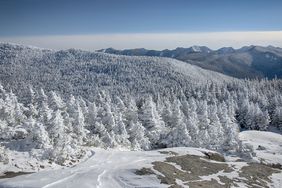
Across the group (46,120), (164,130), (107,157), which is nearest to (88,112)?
(164,130)

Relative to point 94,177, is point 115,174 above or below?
below

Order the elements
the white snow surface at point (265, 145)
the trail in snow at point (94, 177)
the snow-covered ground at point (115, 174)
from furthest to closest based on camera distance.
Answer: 1. the white snow surface at point (265, 145)
2. the snow-covered ground at point (115, 174)
3. the trail in snow at point (94, 177)

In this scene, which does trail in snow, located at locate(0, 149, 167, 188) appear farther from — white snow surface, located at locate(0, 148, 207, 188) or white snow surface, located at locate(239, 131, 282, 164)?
white snow surface, located at locate(239, 131, 282, 164)

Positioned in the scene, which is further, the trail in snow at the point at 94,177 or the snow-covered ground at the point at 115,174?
the snow-covered ground at the point at 115,174

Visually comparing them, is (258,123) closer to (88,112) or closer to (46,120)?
(88,112)

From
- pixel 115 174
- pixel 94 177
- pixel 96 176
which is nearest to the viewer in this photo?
pixel 94 177

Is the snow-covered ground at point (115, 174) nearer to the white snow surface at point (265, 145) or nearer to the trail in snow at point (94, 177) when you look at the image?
the trail in snow at point (94, 177)

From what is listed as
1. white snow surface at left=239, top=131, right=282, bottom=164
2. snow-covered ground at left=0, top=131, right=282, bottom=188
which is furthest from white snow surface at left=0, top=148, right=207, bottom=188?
white snow surface at left=239, top=131, right=282, bottom=164

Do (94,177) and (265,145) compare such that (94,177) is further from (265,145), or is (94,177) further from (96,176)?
(265,145)

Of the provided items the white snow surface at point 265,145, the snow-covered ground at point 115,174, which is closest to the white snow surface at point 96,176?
the snow-covered ground at point 115,174

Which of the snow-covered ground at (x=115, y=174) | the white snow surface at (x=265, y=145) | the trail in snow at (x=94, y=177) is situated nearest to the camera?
the trail in snow at (x=94, y=177)

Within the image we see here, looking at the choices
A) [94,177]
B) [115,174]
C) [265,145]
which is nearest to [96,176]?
[94,177]
